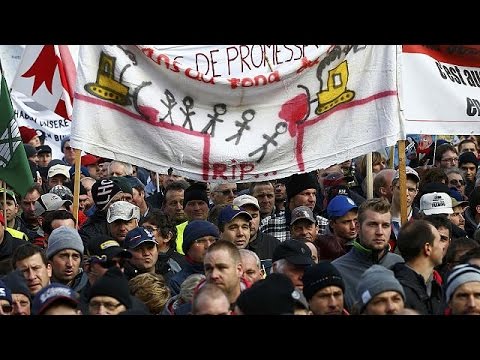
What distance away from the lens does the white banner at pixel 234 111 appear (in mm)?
9727

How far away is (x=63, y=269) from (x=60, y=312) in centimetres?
244

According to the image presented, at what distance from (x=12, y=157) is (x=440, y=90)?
3353 mm

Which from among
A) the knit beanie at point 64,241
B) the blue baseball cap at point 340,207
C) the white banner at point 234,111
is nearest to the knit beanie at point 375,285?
the white banner at point 234,111

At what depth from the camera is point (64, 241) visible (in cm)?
942

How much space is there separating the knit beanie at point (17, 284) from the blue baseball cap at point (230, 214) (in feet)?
6.92

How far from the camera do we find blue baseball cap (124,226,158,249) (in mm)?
9797

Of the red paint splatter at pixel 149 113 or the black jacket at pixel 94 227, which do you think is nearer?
the red paint splatter at pixel 149 113

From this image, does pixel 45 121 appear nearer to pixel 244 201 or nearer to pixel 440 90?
pixel 244 201

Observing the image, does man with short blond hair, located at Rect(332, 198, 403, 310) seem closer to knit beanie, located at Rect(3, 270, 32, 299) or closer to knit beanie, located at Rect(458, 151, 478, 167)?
knit beanie, located at Rect(3, 270, 32, 299)

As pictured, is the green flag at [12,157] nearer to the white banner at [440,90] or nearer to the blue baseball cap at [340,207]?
the blue baseball cap at [340,207]

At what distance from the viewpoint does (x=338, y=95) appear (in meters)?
9.87
